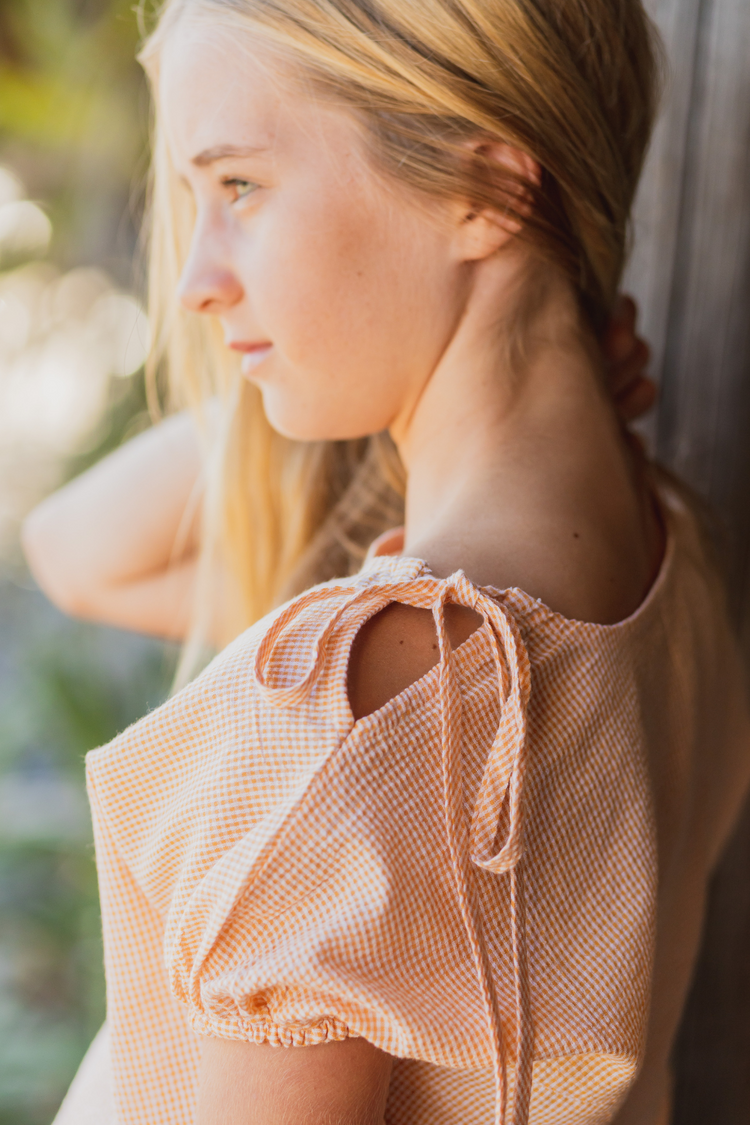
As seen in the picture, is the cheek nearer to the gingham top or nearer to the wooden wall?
the gingham top

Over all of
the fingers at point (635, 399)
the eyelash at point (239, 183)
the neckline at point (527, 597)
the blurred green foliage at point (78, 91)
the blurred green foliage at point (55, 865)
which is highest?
the blurred green foliage at point (78, 91)

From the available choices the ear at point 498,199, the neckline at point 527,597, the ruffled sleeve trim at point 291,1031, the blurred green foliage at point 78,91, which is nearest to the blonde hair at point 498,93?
the ear at point 498,199

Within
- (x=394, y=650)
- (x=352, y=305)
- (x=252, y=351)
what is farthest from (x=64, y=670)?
(x=394, y=650)

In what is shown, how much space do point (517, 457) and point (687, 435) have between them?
63cm

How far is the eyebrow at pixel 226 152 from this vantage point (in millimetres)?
753

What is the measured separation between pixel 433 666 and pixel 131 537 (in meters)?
0.83

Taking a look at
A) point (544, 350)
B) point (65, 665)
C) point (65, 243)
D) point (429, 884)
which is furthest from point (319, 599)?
point (65, 243)

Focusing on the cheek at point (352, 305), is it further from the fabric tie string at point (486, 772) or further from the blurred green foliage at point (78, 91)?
the blurred green foliage at point (78, 91)

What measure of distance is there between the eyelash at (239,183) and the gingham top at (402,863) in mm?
331

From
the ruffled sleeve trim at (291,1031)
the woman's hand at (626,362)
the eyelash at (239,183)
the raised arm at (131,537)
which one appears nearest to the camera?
the ruffled sleeve trim at (291,1031)

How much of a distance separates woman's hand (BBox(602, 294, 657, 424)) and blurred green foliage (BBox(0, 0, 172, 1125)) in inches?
49.0

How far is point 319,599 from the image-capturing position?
620 mm

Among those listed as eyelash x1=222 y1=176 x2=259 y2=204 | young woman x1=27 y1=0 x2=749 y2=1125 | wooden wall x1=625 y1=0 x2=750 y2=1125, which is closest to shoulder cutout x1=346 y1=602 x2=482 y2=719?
young woman x1=27 y1=0 x2=749 y2=1125

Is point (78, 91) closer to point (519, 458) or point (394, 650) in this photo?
point (519, 458)
